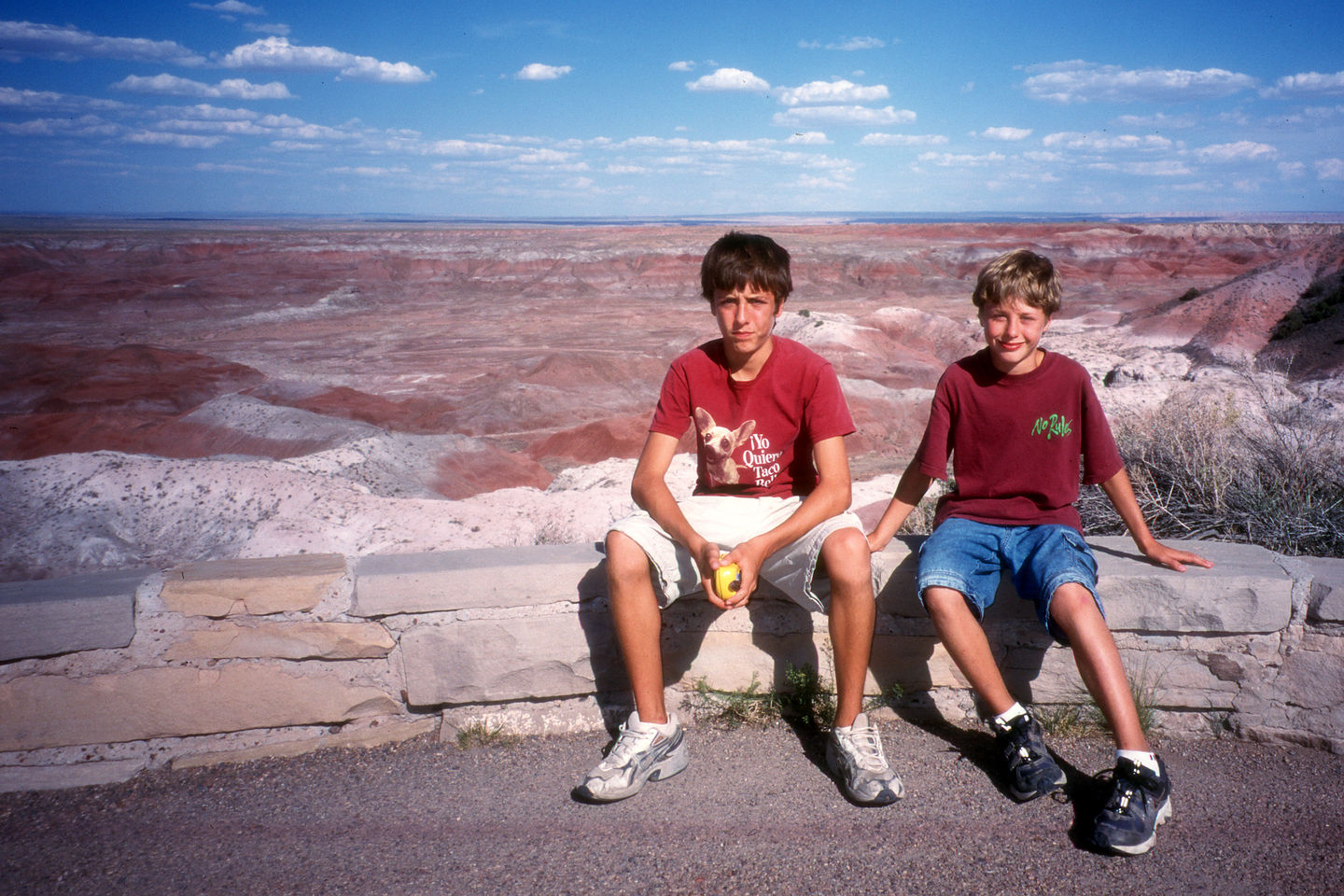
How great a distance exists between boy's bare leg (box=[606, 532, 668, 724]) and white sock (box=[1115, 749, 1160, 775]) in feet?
3.80

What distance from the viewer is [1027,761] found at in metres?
2.11

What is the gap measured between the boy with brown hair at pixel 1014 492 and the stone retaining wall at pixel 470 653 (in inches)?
5.6

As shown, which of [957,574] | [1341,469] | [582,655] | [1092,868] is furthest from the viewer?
[1341,469]

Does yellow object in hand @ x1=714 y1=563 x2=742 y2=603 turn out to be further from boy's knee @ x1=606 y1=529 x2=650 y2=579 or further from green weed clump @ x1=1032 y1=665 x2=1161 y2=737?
green weed clump @ x1=1032 y1=665 x2=1161 y2=737

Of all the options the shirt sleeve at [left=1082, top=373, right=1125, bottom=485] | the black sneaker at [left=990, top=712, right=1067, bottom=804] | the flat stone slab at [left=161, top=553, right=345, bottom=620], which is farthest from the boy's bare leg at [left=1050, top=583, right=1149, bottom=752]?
the flat stone slab at [left=161, top=553, right=345, bottom=620]

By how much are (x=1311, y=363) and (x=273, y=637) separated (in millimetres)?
12183

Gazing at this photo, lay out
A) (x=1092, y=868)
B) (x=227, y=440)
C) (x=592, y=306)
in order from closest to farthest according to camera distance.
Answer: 1. (x=1092, y=868)
2. (x=227, y=440)
3. (x=592, y=306)

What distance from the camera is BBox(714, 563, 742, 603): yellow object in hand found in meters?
2.10

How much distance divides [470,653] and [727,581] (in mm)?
836

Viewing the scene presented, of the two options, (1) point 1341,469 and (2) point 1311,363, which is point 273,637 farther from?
(2) point 1311,363

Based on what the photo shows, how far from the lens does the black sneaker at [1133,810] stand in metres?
1.88

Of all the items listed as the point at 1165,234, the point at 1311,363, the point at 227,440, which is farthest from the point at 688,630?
the point at 1165,234

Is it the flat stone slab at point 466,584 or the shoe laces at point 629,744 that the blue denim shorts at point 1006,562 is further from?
the flat stone slab at point 466,584

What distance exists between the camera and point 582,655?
2.45 metres
